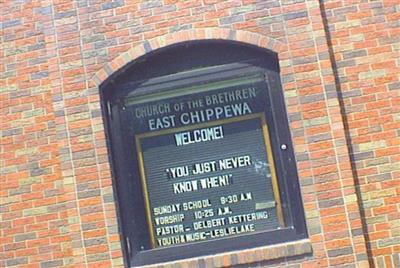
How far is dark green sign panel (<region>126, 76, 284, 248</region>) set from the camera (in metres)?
5.91

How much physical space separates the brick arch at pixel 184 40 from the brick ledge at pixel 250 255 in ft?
5.65

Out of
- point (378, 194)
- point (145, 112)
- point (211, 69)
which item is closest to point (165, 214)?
point (145, 112)

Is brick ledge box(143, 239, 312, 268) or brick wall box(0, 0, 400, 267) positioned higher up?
brick wall box(0, 0, 400, 267)

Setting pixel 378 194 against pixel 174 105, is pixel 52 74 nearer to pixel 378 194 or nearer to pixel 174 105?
pixel 174 105

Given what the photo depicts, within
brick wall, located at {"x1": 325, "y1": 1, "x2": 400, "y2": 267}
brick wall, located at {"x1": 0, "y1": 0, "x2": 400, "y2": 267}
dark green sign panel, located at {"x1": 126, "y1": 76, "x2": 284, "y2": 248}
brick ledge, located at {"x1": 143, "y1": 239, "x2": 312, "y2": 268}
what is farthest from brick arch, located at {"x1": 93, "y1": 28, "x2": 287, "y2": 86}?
brick ledge, located at {"x1": 143, "y1": 239, "x2": 312, "y2": 268}

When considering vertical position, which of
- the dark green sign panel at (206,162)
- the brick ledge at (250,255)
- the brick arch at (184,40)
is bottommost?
the brick ledge at (250,255)

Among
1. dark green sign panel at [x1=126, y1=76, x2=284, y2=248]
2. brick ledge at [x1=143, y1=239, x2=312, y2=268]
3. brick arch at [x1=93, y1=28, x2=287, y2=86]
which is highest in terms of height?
brick arch at [x1=93, y1=28, x2=287, y2=86]

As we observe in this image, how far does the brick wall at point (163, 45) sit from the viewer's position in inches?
224

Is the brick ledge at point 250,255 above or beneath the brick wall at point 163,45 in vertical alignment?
beneath

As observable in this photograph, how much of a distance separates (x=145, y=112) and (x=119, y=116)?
0.80 ft

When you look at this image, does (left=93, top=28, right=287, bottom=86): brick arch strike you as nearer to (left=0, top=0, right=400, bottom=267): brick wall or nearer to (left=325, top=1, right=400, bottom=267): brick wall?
(left=0, top=0, right=400, bottom=267): brick wall

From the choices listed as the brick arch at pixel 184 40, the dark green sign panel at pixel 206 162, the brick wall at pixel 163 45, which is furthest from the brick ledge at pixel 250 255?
the brick arch at pixel 184 40

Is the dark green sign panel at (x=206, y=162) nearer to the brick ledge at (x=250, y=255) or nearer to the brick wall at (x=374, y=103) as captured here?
the brick ledge at (x=250, y=255)

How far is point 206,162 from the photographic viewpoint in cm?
598
